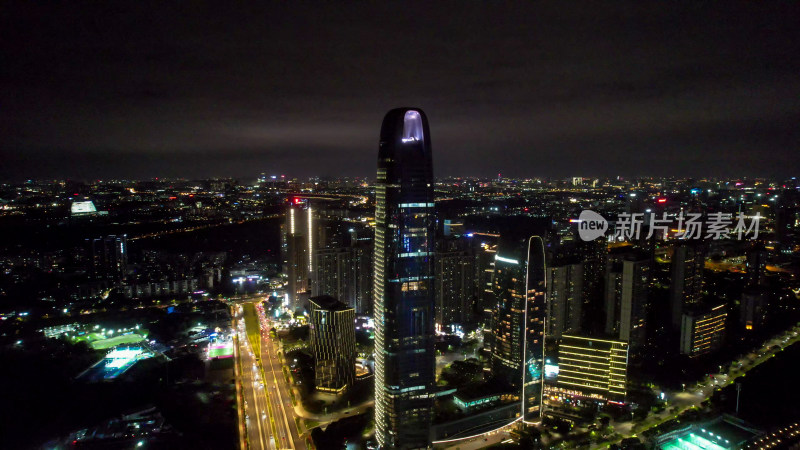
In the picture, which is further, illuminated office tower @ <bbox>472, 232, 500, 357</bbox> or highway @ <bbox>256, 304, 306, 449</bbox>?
illuminated office tower @ <bbox>472, 232, 500, 357</bbox>

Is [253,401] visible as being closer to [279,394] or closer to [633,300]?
[279,394]

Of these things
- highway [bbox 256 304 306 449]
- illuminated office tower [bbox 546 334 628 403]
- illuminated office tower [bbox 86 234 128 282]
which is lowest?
highway [bbox 256 304 306 449]

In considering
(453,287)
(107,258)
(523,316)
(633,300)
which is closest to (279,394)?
(523,316)

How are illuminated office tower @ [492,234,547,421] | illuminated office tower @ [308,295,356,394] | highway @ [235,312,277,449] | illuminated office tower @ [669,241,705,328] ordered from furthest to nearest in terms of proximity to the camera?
illuminated office tower @ [669,241,705,328] < illuminated office tower @ [308,295,356,394] < illuminated office tower @ [492,234,547,421] < highway @ [235,312,277,449]

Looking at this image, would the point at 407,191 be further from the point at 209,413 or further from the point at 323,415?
the point at 209,413

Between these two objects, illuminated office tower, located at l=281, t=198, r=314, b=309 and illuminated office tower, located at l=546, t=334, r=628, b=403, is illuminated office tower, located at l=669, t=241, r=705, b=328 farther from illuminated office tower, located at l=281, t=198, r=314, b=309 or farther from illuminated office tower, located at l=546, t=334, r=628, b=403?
illuminated office tower, located at l=281, t=198, r=314, b=309

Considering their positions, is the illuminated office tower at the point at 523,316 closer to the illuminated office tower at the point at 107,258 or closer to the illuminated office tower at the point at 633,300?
the illuminated office tower at the point at 633,300

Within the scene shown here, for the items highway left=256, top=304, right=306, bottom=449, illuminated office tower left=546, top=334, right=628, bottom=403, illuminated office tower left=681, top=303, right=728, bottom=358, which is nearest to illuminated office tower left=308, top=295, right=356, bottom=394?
highway left=256, top=304, right=306, bottom=449
